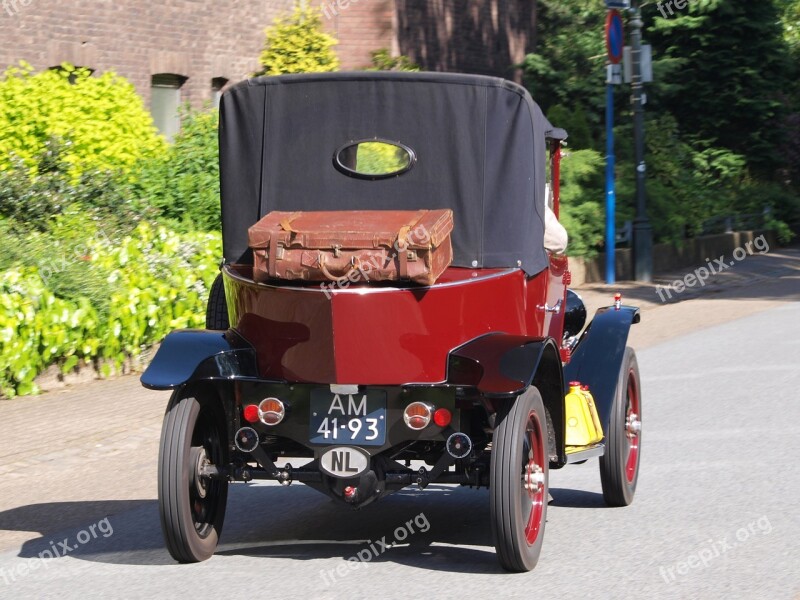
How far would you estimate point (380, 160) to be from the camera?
6.74m

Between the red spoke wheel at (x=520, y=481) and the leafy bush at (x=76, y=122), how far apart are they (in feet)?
30.6

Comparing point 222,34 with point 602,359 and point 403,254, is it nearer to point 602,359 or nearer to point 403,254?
point 602,359

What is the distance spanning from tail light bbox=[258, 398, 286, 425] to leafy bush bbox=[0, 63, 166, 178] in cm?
888

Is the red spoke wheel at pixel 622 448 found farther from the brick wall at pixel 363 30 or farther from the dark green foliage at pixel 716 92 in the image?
the dark green foliage at pixel 716 92

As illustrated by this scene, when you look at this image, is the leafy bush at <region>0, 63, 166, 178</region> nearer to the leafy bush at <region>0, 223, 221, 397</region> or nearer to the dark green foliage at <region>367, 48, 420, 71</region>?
the leafy bush at <region>0, 223, 221, 397</region>

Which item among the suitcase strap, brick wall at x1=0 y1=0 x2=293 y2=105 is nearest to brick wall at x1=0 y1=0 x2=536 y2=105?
brick wall at x1=0 y1=0 x2=293 y2=105

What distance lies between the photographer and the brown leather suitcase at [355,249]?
221 inches

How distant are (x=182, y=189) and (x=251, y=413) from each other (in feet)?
31.1

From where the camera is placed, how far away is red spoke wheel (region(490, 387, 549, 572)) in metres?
5.76

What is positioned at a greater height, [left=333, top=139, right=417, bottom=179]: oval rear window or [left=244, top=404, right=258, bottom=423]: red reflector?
[left=333, top=139, right=417, bottom=179]: oval rear window

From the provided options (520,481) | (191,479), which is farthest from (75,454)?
(520,481)

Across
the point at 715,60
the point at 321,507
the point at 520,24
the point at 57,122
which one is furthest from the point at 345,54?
the point at 321,507

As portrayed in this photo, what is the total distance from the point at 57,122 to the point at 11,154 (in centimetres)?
76

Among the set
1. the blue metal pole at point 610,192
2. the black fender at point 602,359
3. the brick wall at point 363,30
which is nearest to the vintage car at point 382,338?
the black fender at point 602,359
